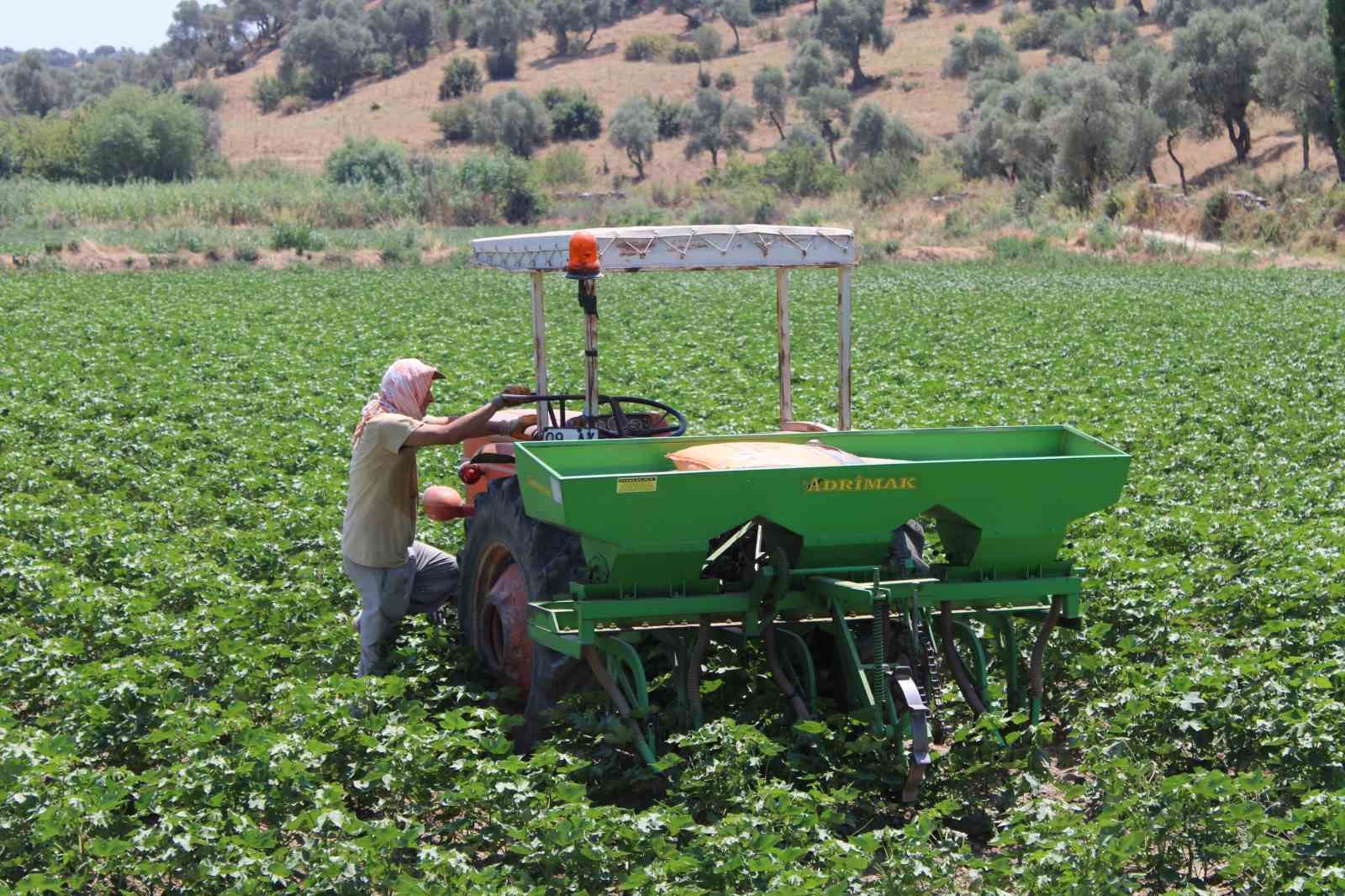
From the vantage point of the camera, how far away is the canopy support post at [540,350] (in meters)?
7.81

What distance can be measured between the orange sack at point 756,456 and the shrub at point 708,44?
10958 cm

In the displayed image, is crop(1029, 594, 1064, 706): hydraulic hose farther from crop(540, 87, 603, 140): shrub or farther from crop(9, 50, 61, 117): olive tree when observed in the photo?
crop(9, 50, 61, 117): olive tree

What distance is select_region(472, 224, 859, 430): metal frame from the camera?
686 centimetres

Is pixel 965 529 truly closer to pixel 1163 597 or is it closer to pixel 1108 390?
pixel 1163 597

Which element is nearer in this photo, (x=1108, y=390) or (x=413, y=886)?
(x=413, y=886)

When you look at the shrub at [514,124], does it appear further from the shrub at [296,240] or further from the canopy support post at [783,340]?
the canopy support post at [783,340]

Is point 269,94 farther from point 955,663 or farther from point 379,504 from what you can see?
point 955,663

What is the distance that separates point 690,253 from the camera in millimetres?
7008

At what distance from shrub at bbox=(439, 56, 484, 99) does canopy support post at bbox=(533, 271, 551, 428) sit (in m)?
100

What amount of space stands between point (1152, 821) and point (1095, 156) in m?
52.7

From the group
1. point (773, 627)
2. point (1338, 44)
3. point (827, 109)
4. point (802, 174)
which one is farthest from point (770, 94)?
point (773, 627)

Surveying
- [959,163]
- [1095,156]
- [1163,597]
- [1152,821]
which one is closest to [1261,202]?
[1095,156]

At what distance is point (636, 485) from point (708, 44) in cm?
11131

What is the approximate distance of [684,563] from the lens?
6152 millimetres
